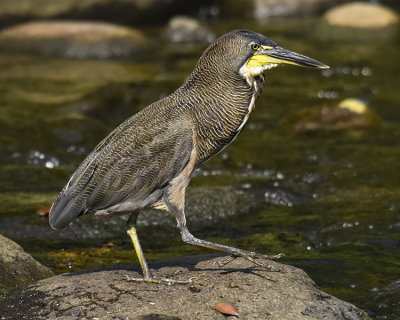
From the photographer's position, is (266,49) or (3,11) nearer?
(266,49)

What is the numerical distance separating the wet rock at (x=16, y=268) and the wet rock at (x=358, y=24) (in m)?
10.5

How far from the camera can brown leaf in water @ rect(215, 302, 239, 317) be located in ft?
15.4

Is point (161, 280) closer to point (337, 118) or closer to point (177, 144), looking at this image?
point (177, 144)

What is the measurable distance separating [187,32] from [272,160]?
6.36 metres

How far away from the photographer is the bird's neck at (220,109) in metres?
5.23

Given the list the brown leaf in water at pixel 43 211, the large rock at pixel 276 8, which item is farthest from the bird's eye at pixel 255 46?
the large rock at pixel 276 8

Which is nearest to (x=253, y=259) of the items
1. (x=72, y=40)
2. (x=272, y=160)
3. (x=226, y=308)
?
(x=226, y=308)

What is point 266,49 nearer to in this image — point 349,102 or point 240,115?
point 240,115

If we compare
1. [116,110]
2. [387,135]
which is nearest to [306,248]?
[387,135]

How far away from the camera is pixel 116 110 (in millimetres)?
11070

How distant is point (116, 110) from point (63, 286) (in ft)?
20.3

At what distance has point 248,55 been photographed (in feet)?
17.2

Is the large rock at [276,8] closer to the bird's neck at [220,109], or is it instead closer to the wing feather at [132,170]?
the bird's neck at [220,109]

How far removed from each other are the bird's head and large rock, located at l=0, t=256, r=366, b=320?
4.32 feet
